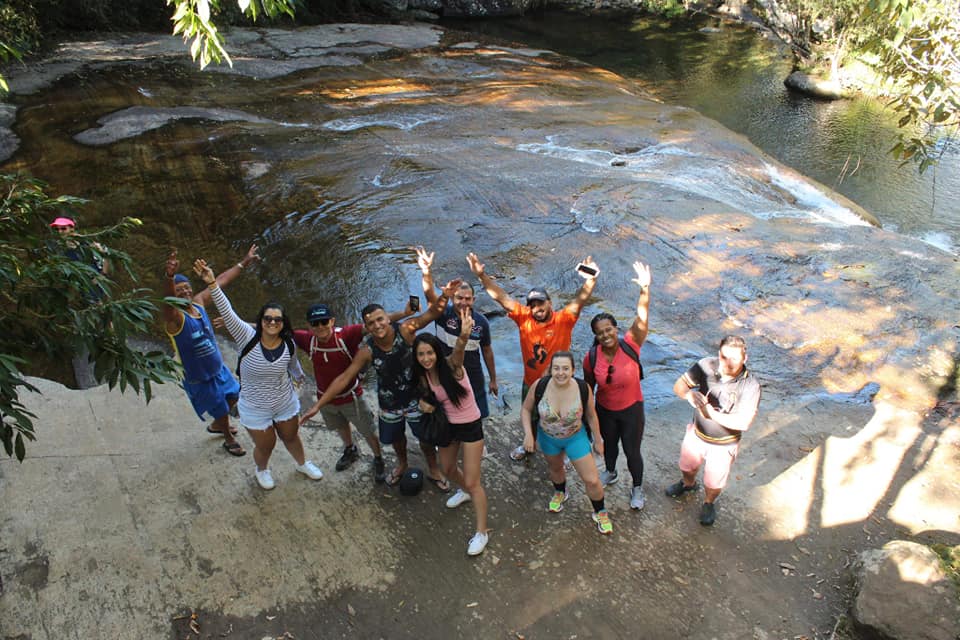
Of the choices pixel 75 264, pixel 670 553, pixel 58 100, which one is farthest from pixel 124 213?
pixel 670 553

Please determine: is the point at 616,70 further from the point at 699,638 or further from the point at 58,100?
the point at 699,638

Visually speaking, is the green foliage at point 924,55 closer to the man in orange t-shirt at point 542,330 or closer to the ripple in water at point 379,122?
the man in orange t-shirt at point 542,330

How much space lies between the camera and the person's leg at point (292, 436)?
16.7 ft

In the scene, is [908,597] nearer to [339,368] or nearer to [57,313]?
[339,368]

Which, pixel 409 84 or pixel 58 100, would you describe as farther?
pixel 409 84

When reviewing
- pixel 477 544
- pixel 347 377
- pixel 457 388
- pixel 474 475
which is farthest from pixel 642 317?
pixel 347 377

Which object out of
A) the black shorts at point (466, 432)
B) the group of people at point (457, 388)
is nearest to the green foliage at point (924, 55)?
the group of people at point (457, 388)

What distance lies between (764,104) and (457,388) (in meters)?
18.3

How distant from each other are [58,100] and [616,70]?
1581 centimetres

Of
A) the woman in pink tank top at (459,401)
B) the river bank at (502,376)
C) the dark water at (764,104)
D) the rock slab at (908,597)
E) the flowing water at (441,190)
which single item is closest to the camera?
the rock slab at (908,597)

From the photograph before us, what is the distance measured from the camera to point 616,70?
2272 centimetres

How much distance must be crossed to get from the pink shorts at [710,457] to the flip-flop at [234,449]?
135 inches

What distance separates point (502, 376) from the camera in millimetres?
7219

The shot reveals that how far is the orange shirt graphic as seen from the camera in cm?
529
